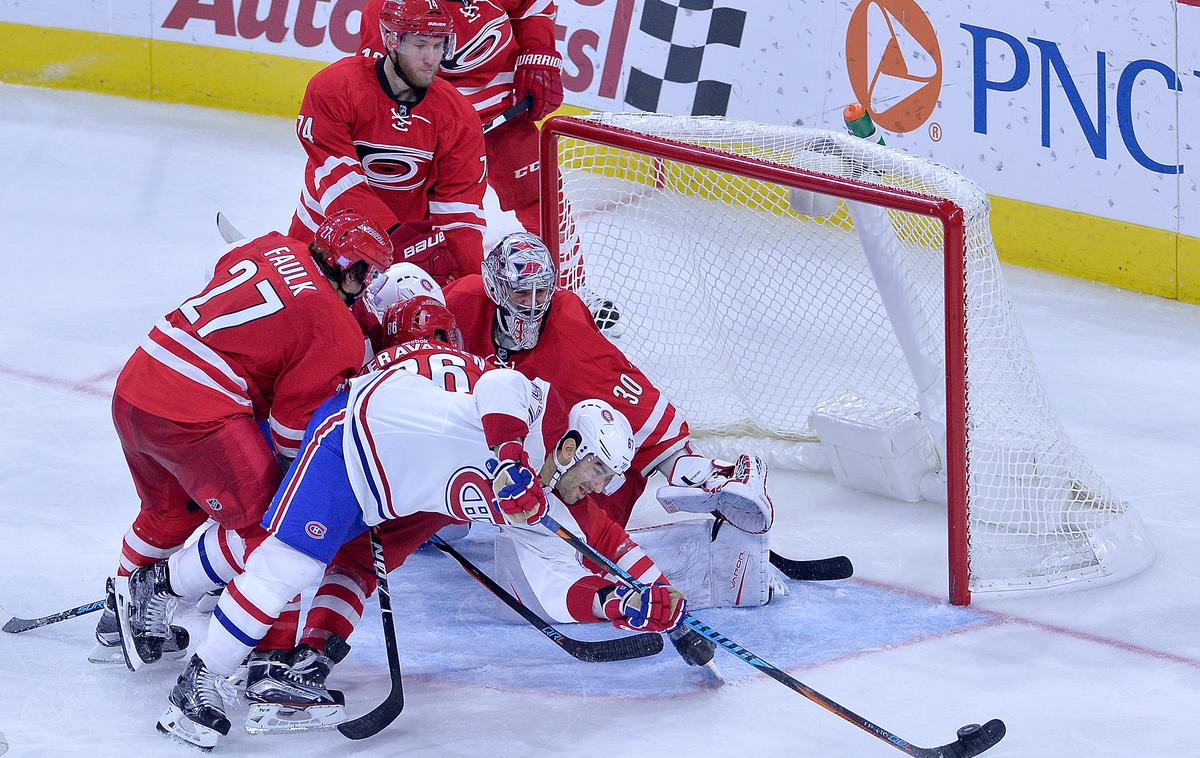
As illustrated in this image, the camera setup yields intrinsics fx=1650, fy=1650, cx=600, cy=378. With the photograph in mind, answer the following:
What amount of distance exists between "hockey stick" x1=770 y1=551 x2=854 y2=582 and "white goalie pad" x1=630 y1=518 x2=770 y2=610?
158mm

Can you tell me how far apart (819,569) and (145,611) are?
1441mm

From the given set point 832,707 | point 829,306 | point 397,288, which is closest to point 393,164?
point 397,288

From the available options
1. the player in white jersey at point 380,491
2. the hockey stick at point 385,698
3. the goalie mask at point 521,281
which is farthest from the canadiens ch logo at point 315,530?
the goalie mask at point 521,281

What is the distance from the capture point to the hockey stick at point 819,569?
12.0 feet

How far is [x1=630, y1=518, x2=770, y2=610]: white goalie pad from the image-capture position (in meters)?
3.46

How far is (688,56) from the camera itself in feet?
19.7

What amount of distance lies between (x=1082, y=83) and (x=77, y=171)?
3831 mm

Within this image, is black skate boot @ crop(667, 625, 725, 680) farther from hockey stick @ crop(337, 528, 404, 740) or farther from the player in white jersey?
hockey stick @ crop(337, 528, 404, 740)

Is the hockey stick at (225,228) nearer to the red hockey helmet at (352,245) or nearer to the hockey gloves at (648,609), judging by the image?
the red hockey helmet at (352,245)

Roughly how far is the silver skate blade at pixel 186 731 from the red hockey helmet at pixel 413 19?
1.64m

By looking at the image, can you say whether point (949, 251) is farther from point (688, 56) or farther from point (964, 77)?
point (688, 56)

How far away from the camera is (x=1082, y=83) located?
518cm

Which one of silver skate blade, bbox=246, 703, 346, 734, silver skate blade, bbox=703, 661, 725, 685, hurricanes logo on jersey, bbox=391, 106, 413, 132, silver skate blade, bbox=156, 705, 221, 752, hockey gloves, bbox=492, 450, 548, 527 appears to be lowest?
silver skate blade, bbox=156, 705, 221, 752

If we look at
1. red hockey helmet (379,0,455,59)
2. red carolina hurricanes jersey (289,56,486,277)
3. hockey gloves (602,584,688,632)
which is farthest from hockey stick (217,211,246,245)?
hockey gloves (602,584,688,632)
